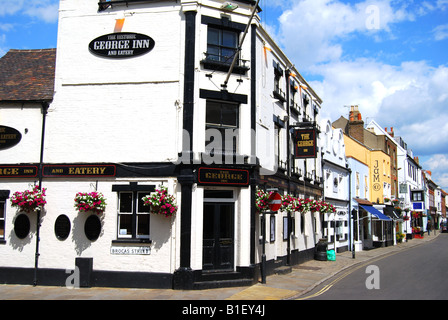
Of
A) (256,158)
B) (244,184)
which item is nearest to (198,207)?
(244,184)

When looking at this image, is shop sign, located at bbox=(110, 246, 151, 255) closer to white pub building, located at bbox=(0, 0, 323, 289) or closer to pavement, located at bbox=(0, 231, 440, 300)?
→ white pub building, located at bbox=(0, 0, 323, 289)

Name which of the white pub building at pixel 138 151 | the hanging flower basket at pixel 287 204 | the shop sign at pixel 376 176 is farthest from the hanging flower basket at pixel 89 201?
the shop sign at pixel 376 176

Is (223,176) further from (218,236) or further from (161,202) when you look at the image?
(161,202)

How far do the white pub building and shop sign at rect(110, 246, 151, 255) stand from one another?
0.11 feet

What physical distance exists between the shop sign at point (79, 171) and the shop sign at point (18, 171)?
493 millimetres

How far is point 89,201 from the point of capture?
43.9ft

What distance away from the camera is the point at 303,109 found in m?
24.0

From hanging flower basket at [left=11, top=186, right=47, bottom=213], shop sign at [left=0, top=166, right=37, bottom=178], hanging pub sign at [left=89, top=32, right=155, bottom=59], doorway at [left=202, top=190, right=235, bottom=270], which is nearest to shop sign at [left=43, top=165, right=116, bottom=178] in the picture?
shop sign at [left=0, top=166, right=37, bottom=178]

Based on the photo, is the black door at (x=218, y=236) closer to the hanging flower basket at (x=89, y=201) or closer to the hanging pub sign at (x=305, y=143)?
the hanging flower basket at (x=89, y=201)

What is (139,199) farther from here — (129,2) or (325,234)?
(325,234)

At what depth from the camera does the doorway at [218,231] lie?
1385cm

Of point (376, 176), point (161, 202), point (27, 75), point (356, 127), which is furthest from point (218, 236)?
point (356, 127)

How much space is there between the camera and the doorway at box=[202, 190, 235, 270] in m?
13.9
